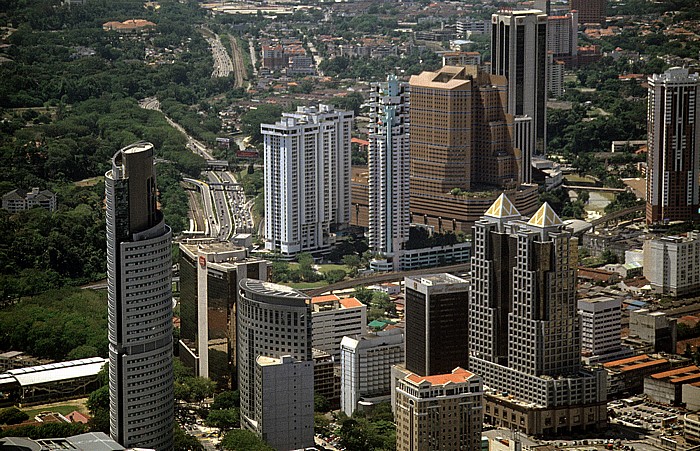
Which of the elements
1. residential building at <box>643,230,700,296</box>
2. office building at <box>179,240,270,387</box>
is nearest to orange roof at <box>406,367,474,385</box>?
office building at <box>179,240,270,387</box>

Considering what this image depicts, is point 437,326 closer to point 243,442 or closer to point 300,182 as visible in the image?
point 243,442

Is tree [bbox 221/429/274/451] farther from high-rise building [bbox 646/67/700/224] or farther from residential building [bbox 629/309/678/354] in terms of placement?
high-rise building [bbox 646/67/700/224]

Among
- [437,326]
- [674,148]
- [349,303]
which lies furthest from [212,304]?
[674,148]

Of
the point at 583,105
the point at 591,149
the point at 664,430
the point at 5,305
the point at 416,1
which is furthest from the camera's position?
the point at 416,1

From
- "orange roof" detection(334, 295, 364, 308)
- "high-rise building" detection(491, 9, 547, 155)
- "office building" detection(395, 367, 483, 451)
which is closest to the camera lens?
"office building" detection(395, 367, 483, 451)

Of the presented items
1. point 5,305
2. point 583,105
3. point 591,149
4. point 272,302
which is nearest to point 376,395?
point 272,302

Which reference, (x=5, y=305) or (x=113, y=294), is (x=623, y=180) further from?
(x=113, y=294)
